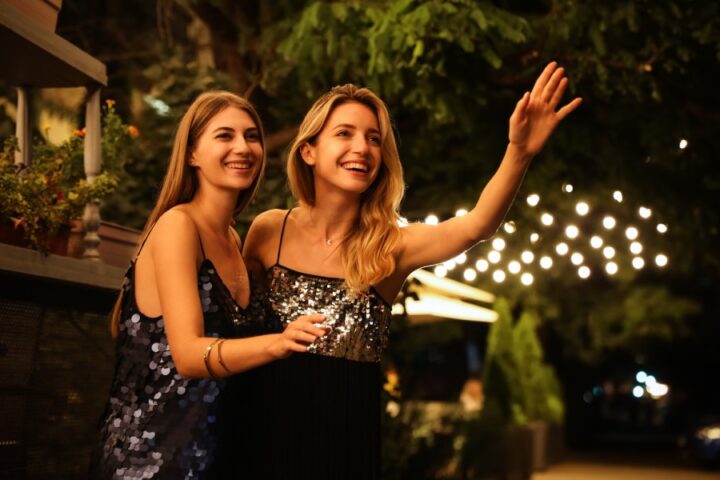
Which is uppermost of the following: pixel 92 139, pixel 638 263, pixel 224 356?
pixel 638 263

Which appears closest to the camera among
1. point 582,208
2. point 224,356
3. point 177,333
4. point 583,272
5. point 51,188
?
point 224,356

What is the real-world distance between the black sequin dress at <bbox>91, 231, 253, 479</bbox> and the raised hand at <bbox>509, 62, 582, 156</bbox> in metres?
0.94

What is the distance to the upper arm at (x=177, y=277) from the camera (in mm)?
3008

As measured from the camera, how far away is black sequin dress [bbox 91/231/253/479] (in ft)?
10.3

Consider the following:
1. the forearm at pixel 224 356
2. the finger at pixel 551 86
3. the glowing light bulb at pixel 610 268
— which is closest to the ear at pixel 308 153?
the finger at pixel 551 86

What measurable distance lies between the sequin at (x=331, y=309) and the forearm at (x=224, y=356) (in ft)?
1.97

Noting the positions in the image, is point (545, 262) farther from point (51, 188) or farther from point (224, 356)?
point (224, 356)

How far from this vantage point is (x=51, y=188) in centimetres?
499

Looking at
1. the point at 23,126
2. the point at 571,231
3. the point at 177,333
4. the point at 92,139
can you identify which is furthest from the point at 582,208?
the point at 177,333

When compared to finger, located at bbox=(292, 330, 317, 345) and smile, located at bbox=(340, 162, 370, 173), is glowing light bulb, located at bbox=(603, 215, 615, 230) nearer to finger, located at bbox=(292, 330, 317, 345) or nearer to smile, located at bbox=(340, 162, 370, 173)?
smile, located at bbox=(340, 162, 370, 173)

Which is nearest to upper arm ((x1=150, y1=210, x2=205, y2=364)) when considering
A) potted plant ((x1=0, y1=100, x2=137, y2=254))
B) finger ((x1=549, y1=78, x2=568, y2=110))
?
finger ((x1=549, y1=78, x2=568, y2=110))

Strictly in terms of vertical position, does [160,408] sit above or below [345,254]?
below

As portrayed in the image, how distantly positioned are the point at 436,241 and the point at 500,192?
272mm

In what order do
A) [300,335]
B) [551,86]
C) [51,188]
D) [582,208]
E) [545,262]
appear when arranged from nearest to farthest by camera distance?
[300,335], [551,86], [51,188], [582,208], [545,262]
